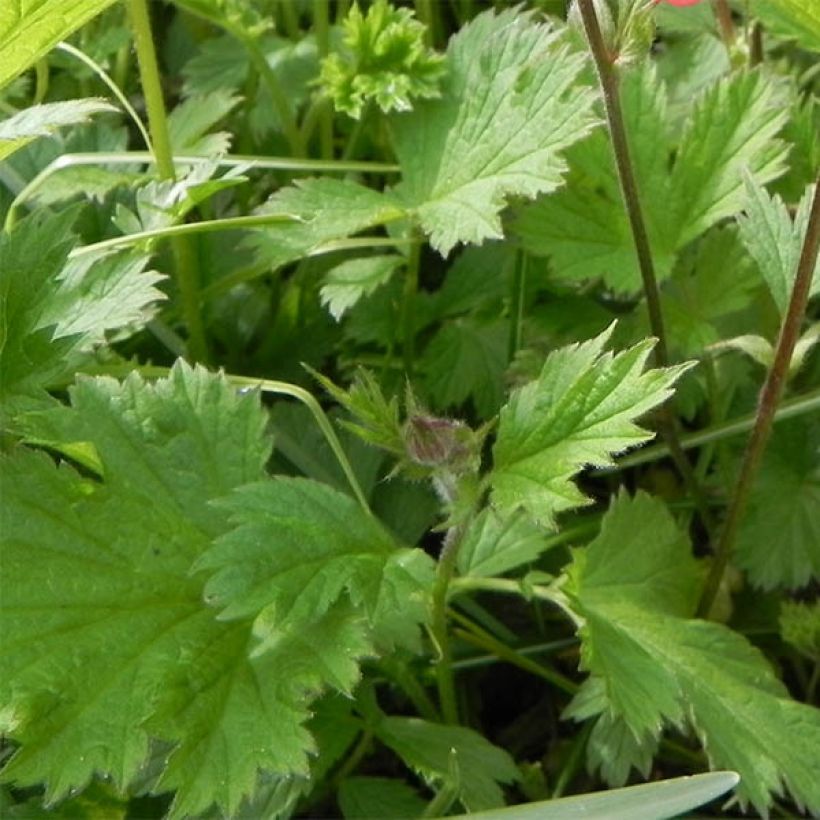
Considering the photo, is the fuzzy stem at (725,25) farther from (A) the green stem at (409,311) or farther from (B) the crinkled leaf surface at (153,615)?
(B) the crinkled leaf surface at (153,615)

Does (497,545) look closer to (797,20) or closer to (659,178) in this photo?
(659,178)

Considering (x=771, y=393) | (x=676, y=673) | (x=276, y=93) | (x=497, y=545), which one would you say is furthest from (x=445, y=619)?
(x=276, y=93)

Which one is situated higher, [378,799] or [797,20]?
[797,20]

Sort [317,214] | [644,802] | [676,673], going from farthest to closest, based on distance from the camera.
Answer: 1. [317,214]
2. [676,673]
3. [644,802]

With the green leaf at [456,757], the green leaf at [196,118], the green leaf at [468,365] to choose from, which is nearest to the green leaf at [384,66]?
the green leaf at [196,118]

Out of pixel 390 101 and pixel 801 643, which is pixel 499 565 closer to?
pixel 801 643

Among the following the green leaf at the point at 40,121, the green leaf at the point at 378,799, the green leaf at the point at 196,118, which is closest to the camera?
the green leaf at the point at 40,121
